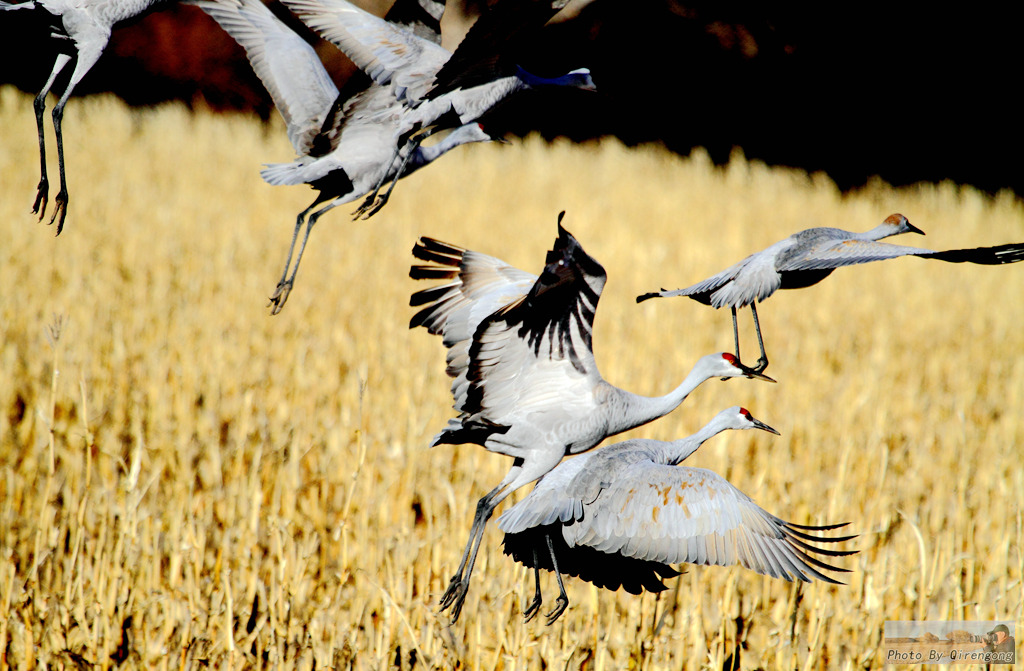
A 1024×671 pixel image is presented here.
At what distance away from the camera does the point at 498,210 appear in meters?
10.5

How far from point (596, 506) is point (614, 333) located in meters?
5.35

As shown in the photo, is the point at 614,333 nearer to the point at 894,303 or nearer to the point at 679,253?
the point at 679,253

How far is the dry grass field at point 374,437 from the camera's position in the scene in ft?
9.53

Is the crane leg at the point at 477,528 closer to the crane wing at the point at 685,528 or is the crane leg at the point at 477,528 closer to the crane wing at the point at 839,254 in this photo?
the crane wing at the point at 685,528

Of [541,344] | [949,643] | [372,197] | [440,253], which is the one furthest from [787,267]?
[949,643]

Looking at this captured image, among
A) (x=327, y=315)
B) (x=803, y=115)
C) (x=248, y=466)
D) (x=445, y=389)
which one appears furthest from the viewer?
(x=803, y=115)

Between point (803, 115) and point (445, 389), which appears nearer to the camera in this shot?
point (445, 389)

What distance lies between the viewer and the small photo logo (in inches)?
103

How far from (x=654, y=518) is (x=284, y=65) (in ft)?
3.79

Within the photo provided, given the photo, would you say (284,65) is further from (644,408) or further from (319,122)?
(644,408)

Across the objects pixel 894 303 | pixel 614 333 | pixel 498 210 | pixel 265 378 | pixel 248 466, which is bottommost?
pixel 248 466

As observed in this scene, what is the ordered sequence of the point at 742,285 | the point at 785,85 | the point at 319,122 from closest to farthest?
the point at 742,285, the point at 319,122, the point at 785,85

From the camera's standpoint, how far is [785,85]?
17141 mm

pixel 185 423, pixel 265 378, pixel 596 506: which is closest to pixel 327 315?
pixel 265 378
